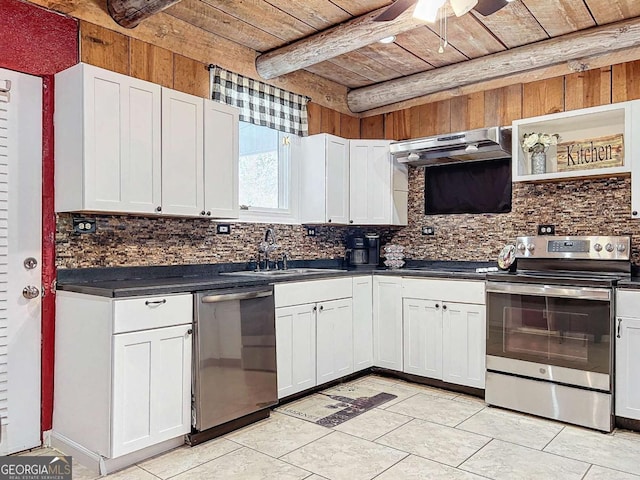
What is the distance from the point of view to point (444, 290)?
3.80m

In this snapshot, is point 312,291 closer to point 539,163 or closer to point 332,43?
point 332,43

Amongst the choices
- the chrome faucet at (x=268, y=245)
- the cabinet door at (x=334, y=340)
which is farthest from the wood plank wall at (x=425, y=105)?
the cabinet door at (x=334, y=340)

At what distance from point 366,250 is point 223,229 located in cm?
160

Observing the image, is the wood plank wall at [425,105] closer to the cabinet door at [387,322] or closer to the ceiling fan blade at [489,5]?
the cabinet door at [387,322]

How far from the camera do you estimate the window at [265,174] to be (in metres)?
4.01

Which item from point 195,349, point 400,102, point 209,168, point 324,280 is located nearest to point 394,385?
point 324,280

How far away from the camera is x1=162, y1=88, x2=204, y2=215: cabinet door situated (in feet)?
9.93

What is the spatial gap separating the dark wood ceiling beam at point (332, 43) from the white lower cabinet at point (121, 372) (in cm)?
205

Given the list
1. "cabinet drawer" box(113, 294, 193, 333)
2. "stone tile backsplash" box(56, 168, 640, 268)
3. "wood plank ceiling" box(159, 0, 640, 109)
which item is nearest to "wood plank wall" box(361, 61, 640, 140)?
"wood plank ceiling" box(159, 0, 640, 109)

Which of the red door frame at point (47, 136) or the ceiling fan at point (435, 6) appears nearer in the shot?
the ceiling fan at point (435, 6)

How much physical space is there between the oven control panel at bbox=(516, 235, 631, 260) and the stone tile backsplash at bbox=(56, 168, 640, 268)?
167mm

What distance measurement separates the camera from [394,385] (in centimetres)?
400

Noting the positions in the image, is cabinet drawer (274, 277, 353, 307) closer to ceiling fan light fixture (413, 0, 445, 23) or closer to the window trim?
the window trim

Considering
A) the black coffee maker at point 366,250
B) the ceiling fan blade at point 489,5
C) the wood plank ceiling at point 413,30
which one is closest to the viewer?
the ceiling fan blade at point 489,5
